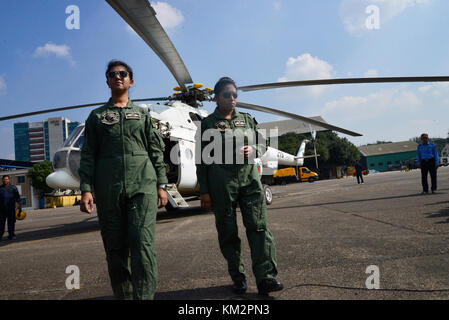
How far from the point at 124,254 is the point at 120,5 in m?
2.76

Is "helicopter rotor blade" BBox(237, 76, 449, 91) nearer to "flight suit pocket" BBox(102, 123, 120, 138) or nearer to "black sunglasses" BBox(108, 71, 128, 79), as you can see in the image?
"black sunglasses" BBox(108, 71, 128, 79)

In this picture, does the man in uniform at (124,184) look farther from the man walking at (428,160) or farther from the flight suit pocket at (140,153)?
the man walking at (428,160)

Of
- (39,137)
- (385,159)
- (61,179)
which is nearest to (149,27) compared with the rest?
(61,179)

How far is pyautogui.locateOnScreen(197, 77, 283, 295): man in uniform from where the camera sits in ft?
7.95

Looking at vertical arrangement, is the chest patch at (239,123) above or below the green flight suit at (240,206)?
above

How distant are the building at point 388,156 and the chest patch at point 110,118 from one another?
8377 cm

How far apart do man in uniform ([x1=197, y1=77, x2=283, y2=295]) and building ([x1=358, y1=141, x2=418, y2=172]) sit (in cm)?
8284

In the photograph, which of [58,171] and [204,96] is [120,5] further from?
[204,96]

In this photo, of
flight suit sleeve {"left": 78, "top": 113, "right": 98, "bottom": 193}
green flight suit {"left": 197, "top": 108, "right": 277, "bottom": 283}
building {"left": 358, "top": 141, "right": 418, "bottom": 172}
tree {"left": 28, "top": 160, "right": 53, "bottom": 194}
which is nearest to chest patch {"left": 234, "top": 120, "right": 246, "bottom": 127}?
green flight suit {"left": 197, "top": 108, "right": 277, "bottom": 283}

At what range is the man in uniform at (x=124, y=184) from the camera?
6.64ft

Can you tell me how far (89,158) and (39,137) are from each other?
563ft

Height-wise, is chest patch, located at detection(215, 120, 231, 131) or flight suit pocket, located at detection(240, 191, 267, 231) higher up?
chest patch, located at detection(215, 120, 231, 131)

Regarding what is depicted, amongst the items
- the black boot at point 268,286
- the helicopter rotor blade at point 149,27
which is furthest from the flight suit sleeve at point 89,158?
the helicopter rotor blade at point 149,27

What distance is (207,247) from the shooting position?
4133 millimetres
